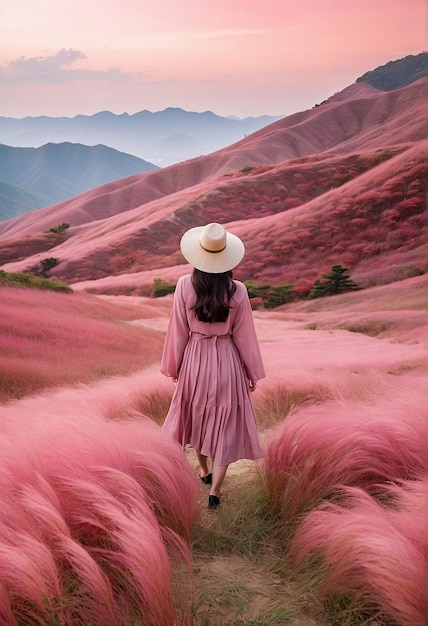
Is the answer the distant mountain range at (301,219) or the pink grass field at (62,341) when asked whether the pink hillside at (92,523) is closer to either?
the pink grass field at (62,341)

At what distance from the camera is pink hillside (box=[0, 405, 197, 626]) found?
192cm

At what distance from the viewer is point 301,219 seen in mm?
8242

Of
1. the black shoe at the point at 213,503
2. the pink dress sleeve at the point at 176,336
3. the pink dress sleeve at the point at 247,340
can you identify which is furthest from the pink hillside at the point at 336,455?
the pink dress sleeve at the point at 176,336

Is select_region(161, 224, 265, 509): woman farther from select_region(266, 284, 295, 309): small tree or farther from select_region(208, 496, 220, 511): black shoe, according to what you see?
select_region(266, 284, 295, 309): small tree

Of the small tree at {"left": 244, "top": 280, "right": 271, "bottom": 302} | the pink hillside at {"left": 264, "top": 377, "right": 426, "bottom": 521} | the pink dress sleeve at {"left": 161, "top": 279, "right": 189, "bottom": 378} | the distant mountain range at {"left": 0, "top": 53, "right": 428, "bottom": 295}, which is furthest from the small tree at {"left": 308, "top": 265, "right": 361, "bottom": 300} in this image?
the pink dress sleeve at {"left": 161, "top": 279, "right": 189, "bottom": 378}

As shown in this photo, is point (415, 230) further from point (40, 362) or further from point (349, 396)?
point (40, 362)

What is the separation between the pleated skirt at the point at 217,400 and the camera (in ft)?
10.3

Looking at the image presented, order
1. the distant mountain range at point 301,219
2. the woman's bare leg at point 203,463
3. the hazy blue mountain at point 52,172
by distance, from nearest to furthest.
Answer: the woman's bare leg at point 203,463, the distant mountain range at point 301,219, the hazy blue mountain at point 52,172

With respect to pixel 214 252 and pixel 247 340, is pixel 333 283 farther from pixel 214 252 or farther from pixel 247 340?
pixel 214 252

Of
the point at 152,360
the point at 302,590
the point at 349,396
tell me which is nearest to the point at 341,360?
the point at 349,396

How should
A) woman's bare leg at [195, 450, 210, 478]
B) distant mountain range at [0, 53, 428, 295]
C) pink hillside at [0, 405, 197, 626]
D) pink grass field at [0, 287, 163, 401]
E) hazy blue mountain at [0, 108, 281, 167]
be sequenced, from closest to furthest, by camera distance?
pink hillside at [0, 405, 197, 626], woman's bare leg at [195, 450, 210, 478], pink grass field at [0, 287, 163, 401], distant mountain range at [0, 53, 428, 295], hazy blue mountain at [0, 108, 281, 167]

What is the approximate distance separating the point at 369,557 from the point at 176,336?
5.27 ft

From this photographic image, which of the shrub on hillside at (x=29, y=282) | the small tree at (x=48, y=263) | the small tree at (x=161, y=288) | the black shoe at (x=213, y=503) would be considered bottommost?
the black shoe at (x=213, y=503)

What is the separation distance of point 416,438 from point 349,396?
1800 millimetres
